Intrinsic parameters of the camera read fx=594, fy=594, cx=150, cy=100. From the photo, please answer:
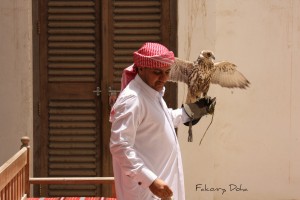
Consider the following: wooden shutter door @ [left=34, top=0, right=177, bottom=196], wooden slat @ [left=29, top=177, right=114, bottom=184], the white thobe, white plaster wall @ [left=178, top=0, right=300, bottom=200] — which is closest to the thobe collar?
the white thobe

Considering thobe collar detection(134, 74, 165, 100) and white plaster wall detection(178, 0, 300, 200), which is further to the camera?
white plaster wall detection(178, 0, 300, 200)

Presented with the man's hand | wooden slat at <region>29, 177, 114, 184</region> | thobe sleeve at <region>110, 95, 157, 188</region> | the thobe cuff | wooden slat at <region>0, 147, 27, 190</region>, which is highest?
thobe sleeve at <region>110, 95, 157, 188</region>

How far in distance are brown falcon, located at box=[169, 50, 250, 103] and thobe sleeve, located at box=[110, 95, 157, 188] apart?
103 centimetres

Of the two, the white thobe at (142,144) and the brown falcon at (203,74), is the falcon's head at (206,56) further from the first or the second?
the white thobe at (142,144)

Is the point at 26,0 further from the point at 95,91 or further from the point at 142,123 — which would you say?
the point at 142,123

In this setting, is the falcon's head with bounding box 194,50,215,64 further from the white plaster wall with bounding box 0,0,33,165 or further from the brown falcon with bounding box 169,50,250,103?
the white plaster wall with bounding box 0,0,33,165

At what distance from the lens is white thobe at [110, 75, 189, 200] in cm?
243

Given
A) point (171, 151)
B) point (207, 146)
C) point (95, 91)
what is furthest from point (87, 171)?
point (171, 151)

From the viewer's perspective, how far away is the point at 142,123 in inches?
100

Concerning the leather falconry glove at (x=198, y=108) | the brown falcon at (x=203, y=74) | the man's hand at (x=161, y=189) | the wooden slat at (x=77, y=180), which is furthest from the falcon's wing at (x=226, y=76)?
the man's hand at (x=161, y=189)

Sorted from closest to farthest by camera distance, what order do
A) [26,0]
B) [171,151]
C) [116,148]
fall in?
[116,148] → [171,151] → [26,0]

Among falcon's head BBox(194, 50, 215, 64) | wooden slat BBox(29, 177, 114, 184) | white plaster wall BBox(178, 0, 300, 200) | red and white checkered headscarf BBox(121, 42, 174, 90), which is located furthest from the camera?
white plaster wall BBox(178, 0, 300, 200)

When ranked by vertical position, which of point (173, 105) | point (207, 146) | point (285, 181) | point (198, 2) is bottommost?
point (285, 181)

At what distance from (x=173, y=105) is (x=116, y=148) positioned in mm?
2255
